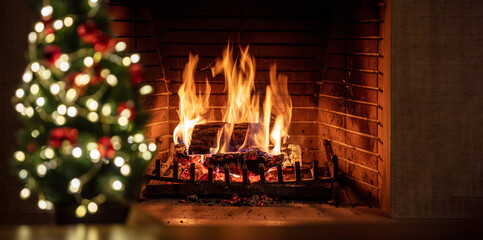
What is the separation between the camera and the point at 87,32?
3254 millimetres

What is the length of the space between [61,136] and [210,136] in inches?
65.1

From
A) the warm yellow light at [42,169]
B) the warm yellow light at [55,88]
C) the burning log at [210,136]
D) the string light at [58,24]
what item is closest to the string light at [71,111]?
the warm yellow light at [55,88]

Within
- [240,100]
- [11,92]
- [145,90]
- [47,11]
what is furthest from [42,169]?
[240,100]

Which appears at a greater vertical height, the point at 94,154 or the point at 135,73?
the point at 135,73

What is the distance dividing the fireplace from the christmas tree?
1.17m

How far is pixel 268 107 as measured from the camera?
203 inches

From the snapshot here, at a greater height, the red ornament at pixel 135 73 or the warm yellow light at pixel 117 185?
the red ornament at pixel 135 73

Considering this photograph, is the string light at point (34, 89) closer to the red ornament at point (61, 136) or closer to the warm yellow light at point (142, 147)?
the red ornament at point (61, 136)

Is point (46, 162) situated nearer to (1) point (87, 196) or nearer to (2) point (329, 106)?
(1) point (87, 196)

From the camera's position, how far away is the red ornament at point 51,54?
3.21m

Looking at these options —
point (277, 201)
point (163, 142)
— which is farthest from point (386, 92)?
point (163, 142)

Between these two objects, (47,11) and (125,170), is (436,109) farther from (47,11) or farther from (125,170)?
(47,11)

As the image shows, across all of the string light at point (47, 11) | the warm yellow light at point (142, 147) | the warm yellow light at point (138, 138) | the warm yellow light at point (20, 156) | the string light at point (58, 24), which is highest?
the string light at point (47, 11)

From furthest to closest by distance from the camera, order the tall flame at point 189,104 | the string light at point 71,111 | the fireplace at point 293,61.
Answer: the tall flame at point 189,104
the fireplace at point 293,61
the string light at point 71,111
